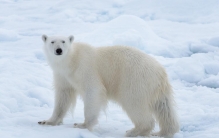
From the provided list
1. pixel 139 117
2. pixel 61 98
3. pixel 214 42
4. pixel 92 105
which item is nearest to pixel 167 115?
pixel 139 117

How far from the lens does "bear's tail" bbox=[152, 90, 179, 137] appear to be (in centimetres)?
396

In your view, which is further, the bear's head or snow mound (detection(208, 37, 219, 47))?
snow mound (detection(208, 37, 219, 47))

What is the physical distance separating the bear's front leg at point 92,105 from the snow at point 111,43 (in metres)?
0.13

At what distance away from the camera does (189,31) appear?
39.7 ft

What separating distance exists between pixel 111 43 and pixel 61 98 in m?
4.77

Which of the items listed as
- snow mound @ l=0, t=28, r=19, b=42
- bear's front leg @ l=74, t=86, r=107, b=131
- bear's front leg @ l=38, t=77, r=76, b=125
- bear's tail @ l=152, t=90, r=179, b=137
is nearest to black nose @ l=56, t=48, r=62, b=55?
bear's front leg @ l=38, t=77, r=76, b=125

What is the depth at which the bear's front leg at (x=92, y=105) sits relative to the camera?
3.99m

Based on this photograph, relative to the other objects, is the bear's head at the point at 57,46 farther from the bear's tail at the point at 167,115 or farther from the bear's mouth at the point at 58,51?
the bear's tail at the point at 167,115

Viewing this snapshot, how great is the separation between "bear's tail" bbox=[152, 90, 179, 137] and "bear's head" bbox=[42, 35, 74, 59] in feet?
3.65

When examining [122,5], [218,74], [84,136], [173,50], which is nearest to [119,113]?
[84,136]

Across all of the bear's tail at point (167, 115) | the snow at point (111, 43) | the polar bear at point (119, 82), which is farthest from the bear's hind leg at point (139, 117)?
the snow at point (111, 43)

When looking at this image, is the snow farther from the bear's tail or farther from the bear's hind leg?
the bear's hind leg

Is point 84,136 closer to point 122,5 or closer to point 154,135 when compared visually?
point 154,135

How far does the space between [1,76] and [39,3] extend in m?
13.5
